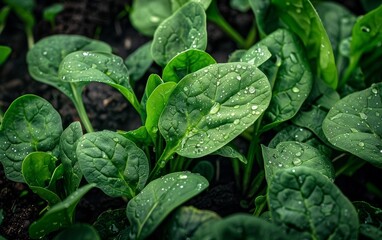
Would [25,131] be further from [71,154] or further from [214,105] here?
[214,105]

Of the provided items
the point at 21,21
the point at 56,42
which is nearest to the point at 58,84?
the point at 56,42

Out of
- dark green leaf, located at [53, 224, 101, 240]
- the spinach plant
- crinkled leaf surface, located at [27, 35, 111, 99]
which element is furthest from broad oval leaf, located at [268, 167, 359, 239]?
crinkled leaf surface, located at [27, 35, 111, 99]

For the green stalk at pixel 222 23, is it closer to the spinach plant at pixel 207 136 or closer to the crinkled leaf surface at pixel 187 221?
the spinach plant at pixel 207 136

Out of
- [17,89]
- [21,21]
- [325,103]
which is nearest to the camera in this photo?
[325,103]

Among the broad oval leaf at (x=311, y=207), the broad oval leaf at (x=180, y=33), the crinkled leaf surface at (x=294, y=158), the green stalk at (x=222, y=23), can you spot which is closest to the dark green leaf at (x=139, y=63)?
the broad oval leaf at (x=180, y=33)

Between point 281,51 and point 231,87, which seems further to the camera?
point 281,51

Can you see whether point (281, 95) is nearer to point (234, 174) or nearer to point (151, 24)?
point (234, 174)

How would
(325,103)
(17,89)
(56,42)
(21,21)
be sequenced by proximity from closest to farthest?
(325,103) < (56,42) < (17,89) < (21,21)
